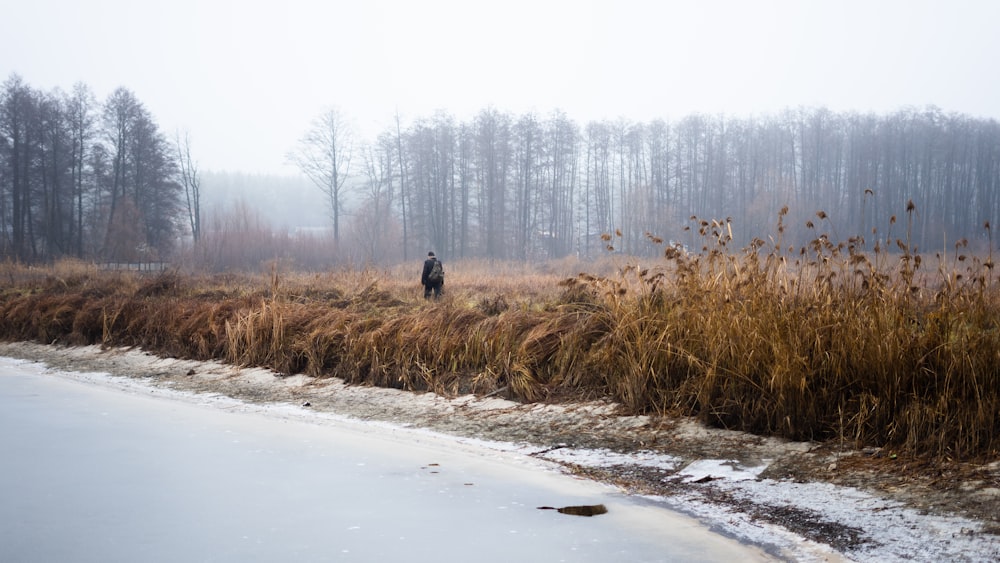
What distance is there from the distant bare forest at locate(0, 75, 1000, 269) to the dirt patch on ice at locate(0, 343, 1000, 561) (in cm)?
3458

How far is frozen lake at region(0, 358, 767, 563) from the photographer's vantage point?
3.89 m

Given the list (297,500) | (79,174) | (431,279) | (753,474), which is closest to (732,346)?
(753,474)

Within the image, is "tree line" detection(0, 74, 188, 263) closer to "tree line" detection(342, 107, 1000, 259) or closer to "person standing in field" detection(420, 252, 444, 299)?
"tree line" detection(342, 107, 1000, 259)

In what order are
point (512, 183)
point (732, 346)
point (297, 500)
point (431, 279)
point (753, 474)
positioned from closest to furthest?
point (297, 500)
point (753, 474)
point (732, 346)
point (431, 279)
point (512, 183)

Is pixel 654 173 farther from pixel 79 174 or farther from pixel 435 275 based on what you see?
pixel 435 275

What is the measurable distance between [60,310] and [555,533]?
11.7 m

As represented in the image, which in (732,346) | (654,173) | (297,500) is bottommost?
(297,500)

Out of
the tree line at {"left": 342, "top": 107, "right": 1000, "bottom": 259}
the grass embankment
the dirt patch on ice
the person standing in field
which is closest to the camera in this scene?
the dirt patch on ice

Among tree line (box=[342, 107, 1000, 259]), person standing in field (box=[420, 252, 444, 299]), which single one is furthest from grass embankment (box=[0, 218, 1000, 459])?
tree line (box=[342, 107, 1000, 259])

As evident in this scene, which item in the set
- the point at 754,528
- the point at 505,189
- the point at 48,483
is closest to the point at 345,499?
the point at 48,483

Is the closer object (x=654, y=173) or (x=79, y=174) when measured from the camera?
(x=79, y=174)

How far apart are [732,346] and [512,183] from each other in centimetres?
4984

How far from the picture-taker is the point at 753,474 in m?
4.98

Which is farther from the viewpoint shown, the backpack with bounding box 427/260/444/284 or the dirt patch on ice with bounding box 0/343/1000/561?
the backpack with bounding box 427/260/444/284
